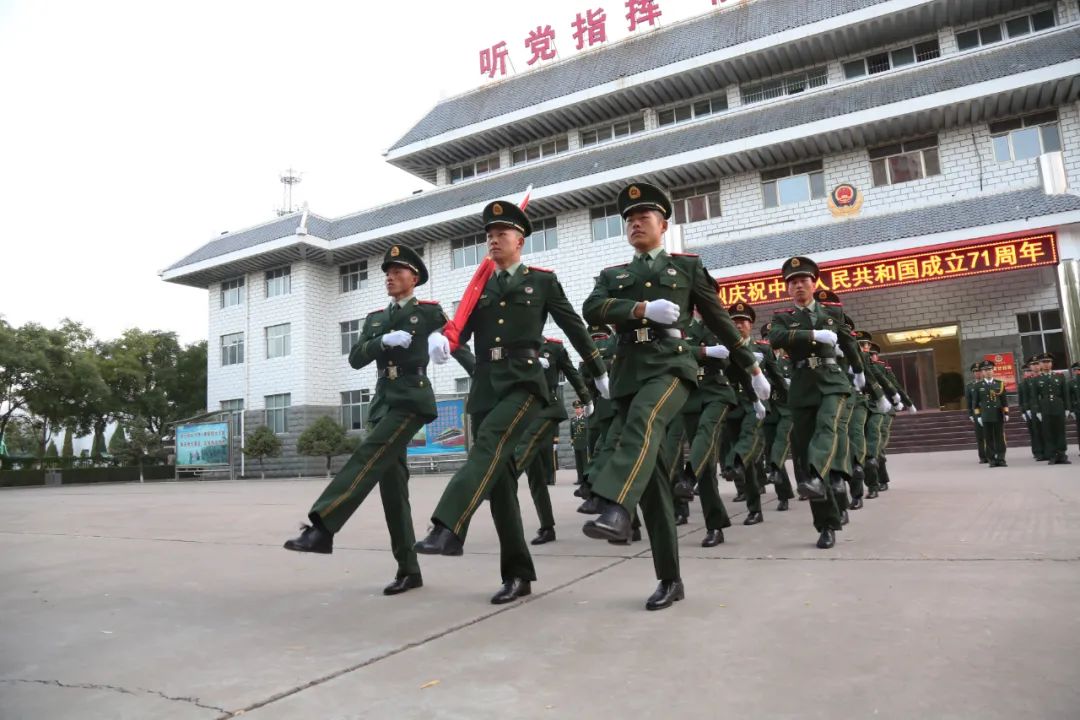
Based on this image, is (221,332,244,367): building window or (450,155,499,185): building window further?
(221,332,244,367): building window

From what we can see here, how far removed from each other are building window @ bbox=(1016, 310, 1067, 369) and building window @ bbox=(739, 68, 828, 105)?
9400 millimetres

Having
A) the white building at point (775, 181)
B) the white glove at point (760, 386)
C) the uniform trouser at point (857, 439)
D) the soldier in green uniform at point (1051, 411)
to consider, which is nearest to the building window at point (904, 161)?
the white building at point (775, 181)

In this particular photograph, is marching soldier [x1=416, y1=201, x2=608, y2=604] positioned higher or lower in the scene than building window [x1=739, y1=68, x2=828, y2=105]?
lower

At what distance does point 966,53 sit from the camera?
2014 cm

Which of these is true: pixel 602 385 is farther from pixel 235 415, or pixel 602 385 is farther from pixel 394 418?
pixel 235 415

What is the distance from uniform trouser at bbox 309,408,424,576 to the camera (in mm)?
3656

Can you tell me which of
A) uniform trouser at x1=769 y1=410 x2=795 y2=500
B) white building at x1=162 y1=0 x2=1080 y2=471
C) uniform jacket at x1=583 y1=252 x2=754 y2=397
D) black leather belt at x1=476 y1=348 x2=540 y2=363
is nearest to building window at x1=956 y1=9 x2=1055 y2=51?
white building at x1=162 y1=0 x2=1080 y2=471

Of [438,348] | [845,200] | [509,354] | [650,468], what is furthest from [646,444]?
[845,200]

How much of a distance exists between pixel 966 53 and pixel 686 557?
21.4 m

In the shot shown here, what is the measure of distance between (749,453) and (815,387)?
1568mm

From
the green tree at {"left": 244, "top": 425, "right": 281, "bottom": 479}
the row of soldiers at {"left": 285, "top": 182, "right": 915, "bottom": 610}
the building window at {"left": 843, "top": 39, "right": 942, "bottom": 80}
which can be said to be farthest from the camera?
the green tree at {"left": 244, "top": 425, "right": 281, "bottom": 479}

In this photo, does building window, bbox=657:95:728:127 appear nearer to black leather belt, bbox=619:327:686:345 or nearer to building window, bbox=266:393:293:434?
building window, bbox=266:393:293:434

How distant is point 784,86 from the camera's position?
23797 millimetres

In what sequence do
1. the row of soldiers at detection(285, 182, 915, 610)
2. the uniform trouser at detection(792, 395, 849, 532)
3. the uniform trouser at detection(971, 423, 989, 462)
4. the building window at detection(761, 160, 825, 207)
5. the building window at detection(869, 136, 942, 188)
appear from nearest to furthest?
the row of soldiers at detection(285, 182, 915, 610) < the uniform trouser at detection(792, 395, 849, 532) < the uniform trouser at detection(971, 423, 989, 462) < the building window at detection(869, 136, 942, 188) < the building window at detection(761, 160, 825, 207)
